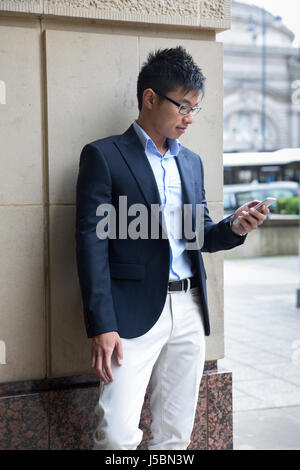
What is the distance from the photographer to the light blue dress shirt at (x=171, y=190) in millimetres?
2949

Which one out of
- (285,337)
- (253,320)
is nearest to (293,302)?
(253,320)

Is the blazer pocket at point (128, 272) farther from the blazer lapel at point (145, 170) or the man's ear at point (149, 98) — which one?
the man's ear at point (149, 98)

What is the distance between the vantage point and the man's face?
2801 millimetres

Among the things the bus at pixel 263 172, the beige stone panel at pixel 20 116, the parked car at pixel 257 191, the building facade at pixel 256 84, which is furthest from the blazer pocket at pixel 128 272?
the building facade at pixel 256 84

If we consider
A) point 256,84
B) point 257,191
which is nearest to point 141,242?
point 257,191

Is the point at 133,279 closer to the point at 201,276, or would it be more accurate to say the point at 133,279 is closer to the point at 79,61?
the point at 201,276

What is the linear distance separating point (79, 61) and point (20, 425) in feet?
6.51

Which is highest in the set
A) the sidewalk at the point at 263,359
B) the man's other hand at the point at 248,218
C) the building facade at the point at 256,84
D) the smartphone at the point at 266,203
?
the building facade at the point at 256,84

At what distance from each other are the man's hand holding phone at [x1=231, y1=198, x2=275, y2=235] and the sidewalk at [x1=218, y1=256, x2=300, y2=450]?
153 cm

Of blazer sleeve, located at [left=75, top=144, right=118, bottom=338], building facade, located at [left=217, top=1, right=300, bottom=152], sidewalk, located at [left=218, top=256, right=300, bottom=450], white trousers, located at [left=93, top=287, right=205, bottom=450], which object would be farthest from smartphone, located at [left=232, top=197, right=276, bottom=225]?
building facade, located at [left=217, top=1, right=300, bottom=152]

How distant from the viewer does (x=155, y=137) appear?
297 centimetres

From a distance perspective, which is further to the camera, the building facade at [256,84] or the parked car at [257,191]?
the building facade at [256,84]

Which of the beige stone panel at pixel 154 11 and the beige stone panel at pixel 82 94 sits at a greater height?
the beige stone panel at pixel 154 11

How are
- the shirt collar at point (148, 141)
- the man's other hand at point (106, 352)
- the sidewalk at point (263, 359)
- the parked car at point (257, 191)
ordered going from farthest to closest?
the parked car at point (257, 191), the sidewalk at point (263, 359), the shirt collar at point (148, 141), the man's other hand at point (106, 352)
